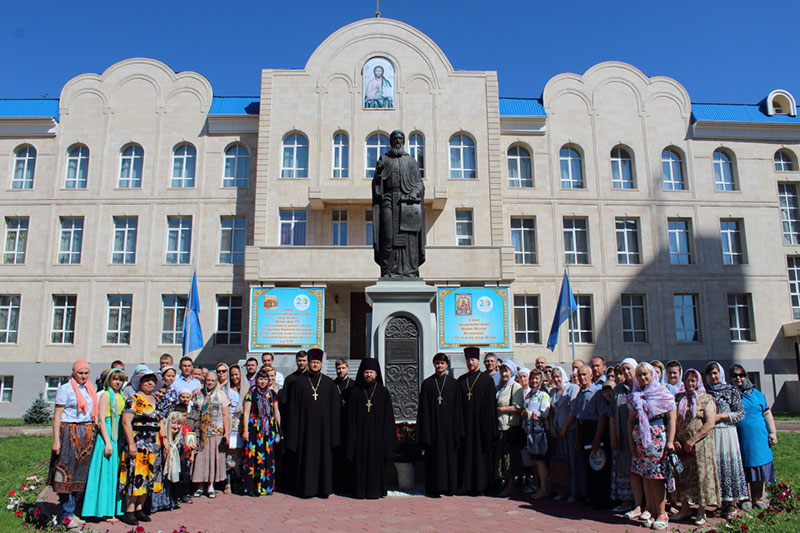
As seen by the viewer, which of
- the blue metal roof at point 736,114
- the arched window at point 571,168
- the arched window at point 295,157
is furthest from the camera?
the blue metal roof at point 736,114

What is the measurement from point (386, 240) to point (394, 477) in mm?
4094

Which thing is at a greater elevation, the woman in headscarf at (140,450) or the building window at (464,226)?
the building window at (464,226)

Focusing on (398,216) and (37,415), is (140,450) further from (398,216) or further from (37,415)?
(37,415)

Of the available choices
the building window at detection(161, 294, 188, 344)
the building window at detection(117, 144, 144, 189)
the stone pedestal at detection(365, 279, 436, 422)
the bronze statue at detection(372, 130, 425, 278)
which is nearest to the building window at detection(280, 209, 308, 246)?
the building window at detection(161, 294, 188, 344)

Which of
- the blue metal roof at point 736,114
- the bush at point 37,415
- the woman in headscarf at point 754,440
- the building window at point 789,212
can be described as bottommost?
the bush at point 37,415

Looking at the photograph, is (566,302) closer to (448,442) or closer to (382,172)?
(382,172)

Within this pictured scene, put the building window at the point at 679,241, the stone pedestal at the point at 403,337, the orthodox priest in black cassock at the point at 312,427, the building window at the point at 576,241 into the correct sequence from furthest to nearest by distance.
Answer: the building window at the point at 679,241
the building window at the point at 576,241
the stone pedestal at the point at 403,337
the orthodox priest in black cassock at the point at 312,427

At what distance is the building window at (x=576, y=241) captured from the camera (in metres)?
27.8

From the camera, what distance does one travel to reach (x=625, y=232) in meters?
28.2

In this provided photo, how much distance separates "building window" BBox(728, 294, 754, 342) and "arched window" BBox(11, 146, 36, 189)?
33.2 metres

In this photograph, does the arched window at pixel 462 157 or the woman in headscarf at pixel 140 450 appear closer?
the woman in headscarf at pixel 140 450

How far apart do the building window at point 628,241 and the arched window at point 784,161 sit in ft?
25.7

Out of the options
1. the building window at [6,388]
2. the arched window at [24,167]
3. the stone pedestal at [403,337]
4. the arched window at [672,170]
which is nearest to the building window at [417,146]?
the arched window at [672,170]

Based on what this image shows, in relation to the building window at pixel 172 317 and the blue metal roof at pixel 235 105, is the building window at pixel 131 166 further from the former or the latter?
the building window at pixel 172 317
